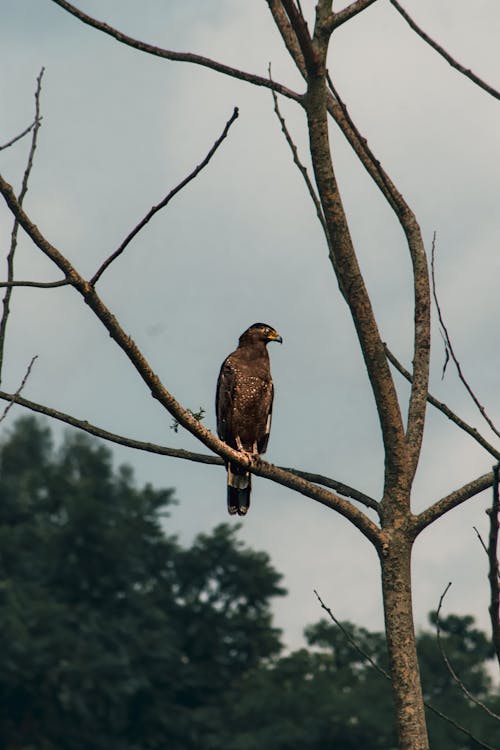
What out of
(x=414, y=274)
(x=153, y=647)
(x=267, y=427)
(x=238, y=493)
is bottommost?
(x=414, y=274)

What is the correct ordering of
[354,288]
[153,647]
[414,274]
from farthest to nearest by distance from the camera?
1. [153,647]
2. [414,274]
3. [354,288]

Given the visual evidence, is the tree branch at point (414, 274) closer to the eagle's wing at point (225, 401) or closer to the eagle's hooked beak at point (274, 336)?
the eagle's wing at point (225, 401)

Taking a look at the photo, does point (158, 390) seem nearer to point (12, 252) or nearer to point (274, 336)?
point (12, 252)

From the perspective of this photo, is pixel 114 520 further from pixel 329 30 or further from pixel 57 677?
pixel 329 30

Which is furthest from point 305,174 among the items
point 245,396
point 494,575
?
point 245,396

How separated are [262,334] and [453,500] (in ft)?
21.1

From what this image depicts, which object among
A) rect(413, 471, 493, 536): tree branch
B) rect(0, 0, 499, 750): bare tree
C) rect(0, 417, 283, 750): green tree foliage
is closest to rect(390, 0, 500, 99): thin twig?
rect(0, 0, 499, 750): bare tree

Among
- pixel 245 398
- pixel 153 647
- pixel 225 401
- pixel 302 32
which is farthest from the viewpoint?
pixel 153 647

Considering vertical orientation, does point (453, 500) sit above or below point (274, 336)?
below

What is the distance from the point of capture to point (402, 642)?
14.2 feet

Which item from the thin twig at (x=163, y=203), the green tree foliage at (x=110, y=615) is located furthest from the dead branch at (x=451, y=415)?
the green tree foliage at (x=110, y=615)

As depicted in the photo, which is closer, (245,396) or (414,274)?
(414,274)

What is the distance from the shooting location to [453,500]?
4691mm

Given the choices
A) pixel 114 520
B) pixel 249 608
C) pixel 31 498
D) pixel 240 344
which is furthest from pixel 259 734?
pixel 240 344
